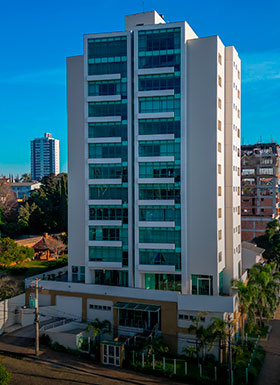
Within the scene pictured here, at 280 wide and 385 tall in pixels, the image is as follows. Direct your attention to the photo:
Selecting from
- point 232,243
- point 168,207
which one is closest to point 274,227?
point 232,243

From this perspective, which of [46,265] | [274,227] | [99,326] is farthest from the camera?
[274,227]

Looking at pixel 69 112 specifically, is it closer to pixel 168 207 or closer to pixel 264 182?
pixel 168 207

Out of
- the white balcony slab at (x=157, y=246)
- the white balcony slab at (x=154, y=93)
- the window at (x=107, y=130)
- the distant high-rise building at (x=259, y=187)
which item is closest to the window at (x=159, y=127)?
the window at (x=107, y=130)

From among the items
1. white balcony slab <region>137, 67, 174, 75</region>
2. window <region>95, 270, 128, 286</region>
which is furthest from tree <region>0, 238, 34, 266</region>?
white balcony slab <region>137, 67, 174, 75</region>

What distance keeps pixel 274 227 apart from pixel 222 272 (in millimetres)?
29084

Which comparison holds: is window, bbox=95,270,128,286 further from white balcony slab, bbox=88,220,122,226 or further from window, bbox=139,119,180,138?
window, bbox=139,119,180,138

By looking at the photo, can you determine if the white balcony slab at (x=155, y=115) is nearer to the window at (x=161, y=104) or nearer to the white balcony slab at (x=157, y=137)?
the window at (x=161, y=104)

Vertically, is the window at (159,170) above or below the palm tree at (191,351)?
above

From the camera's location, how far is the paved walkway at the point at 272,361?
28.5 metres

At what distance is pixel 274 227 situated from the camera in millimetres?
63406

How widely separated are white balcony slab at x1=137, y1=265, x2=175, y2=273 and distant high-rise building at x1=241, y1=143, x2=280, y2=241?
1666 inches

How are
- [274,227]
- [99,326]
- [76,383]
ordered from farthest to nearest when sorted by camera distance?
1. [274,227]
2. [99,326]
3. [76,383]

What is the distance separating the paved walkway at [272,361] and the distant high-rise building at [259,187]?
36.2 meters

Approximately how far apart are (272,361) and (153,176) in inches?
705
